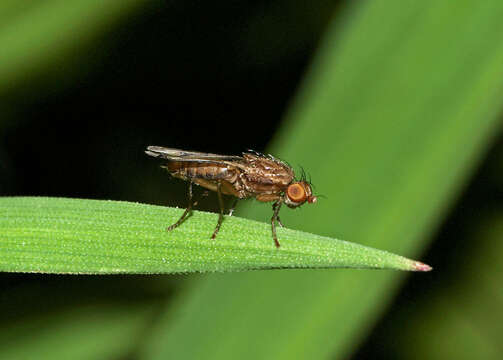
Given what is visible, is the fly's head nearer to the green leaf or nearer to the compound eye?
the compound eye

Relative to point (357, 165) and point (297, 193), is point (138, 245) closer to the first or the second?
point (297, 193)

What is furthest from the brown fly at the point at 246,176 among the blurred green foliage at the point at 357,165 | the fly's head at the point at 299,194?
the blurred green foliage at the point at 357,165

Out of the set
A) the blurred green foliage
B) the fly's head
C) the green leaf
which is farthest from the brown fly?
the green leaf

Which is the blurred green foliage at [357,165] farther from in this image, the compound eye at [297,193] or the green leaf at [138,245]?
the green leaf at [138,245]

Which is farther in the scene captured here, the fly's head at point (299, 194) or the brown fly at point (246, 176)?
the brown fly at point (246, 176)


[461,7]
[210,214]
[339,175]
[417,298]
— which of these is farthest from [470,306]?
[210,214]

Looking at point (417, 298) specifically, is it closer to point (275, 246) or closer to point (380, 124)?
point (380, 124)

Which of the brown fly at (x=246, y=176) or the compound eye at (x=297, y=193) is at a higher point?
the compound eye at (x=297, y=193)

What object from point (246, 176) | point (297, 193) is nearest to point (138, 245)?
point (297, 193)
